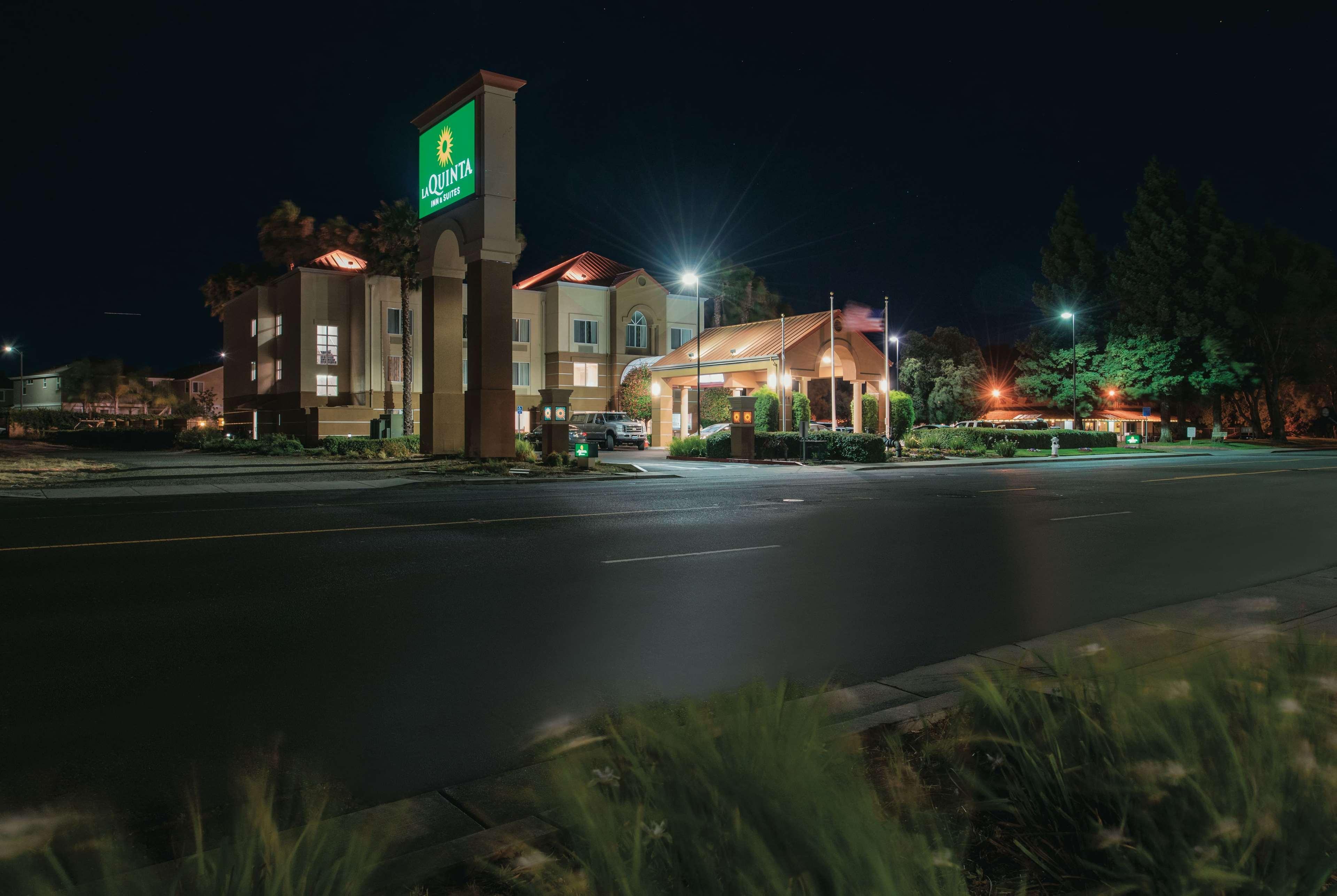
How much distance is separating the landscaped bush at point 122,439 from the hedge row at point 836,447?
33231 millimetres

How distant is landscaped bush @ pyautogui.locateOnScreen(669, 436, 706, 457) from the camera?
37.9m

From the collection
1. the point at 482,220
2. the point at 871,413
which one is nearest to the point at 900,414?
the point at 871,413

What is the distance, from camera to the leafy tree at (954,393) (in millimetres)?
68500

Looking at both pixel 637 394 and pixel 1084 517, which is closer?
pixel 1084 517

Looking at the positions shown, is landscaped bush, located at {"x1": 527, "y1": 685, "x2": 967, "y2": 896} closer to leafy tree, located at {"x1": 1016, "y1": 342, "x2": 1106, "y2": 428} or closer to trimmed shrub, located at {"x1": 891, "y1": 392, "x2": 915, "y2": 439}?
trimmed shrub, located at {"x1": 891, "y1": 392, "x2": 915, "y2": 439}

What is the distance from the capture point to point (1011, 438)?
47344 millimetres

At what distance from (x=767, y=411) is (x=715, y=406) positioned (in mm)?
14256

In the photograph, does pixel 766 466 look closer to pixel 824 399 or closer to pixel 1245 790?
pixel 1245 790

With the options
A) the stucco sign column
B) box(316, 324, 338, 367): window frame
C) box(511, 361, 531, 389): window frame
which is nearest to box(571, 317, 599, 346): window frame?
box(511, 361, 531, 389): window frame

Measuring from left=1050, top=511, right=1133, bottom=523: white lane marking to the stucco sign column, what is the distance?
58.5 feet

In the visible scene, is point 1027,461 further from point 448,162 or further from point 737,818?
point 737,818

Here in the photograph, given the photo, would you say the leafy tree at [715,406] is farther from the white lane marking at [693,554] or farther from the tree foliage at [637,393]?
the white lane marking at [693,554]

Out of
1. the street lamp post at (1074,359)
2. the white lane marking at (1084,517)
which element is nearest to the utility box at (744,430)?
the white lane marking at (1084,517)

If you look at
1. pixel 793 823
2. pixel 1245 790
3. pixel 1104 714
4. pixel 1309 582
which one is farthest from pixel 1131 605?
pixel 793 823
